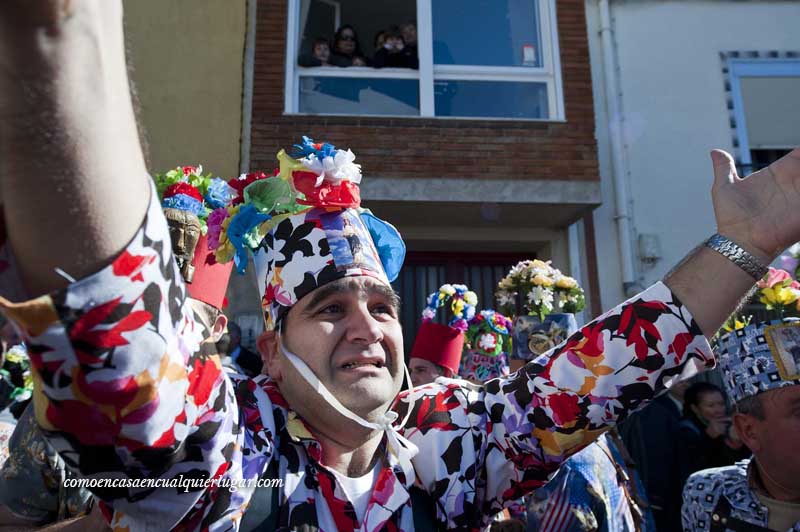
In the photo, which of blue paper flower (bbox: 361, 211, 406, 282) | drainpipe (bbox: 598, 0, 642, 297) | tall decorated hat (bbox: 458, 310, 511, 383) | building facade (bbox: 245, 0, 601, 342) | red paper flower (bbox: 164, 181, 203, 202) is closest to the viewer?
blue paper flower (bbox: 361, 211, 406, 282)

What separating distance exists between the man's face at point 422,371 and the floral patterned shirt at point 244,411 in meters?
3.12

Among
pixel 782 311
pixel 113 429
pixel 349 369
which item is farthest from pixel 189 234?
pixel 782 311

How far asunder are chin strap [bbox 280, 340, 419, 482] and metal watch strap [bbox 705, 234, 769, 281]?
904mm

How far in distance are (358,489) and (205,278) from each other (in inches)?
42.6

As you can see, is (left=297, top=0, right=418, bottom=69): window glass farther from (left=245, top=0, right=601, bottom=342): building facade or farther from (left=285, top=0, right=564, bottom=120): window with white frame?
(left=245, top=0, right=601, bottom=342): building facade

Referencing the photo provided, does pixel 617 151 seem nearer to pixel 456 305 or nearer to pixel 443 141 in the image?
pixel 443 141

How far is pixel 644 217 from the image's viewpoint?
817 centimetres

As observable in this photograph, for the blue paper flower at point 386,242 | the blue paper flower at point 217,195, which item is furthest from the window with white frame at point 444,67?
the blue paper flower at point 386,242

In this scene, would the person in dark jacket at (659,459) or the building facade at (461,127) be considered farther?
the building facade at (461,127)

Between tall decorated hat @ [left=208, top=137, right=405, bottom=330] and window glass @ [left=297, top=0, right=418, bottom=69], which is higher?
window glass @ [left=297, top=0, right=418, bottom=69]

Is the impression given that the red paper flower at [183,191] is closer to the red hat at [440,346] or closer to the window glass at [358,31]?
the red hat at [440,346]

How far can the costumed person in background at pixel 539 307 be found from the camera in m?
4.25

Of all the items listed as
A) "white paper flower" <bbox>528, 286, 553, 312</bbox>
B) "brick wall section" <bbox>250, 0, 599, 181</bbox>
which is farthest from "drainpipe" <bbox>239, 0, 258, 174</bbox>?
"white paper flower" <bbox>528, 286, 553, 312</bbox>

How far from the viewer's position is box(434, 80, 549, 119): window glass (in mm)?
8188
